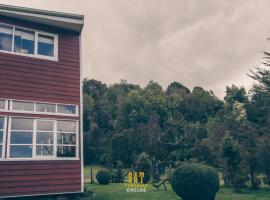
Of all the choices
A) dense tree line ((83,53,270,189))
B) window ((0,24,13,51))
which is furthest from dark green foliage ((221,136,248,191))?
window ((0,24,13,51))

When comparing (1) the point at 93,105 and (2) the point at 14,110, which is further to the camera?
(1) the point at 93,105

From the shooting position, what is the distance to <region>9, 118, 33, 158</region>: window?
43.8 feet

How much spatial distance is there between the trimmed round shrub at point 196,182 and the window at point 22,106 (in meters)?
7.73

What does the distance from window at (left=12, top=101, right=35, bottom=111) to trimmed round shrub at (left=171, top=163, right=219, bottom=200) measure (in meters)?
7.73

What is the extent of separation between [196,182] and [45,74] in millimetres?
8996

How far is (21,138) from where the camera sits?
13.5 m

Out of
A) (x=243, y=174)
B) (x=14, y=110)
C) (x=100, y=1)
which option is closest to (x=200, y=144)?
(x=243, y=174)

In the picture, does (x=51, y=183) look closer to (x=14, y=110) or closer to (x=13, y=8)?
(x=14, y=110)

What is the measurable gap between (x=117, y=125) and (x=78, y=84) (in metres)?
42.4

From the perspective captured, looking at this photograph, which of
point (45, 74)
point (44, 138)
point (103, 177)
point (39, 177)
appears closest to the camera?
point (39, 177)

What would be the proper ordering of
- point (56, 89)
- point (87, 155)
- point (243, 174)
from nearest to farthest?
point (56, 89) → point (243, 174) → point (87, 155)

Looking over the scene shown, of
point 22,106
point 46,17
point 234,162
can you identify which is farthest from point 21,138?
point 234,162

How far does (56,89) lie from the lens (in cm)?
1489

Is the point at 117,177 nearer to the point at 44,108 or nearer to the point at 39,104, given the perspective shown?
the point at 44,108
